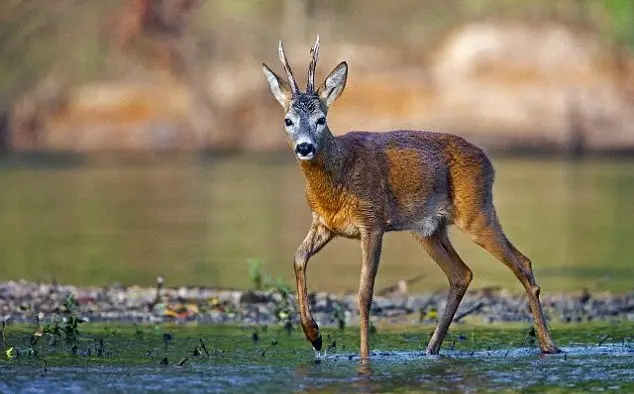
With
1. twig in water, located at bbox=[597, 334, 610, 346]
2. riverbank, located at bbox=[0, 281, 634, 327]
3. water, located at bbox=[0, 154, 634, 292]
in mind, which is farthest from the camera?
water, located at bbox=[0, 154, 634, 292]

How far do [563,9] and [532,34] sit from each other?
2798 mm

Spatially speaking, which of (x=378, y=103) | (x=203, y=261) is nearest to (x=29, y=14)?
(x=378, y=103)

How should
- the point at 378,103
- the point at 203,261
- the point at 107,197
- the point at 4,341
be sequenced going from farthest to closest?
the point at 378,103 < the point at 107,197 < the point at 203,261 < the point at 4,341

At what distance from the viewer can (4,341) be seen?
12891mm

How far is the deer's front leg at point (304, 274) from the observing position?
12328 millimetres

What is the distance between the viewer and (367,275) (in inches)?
492

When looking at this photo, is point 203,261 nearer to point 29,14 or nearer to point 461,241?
point 461,241

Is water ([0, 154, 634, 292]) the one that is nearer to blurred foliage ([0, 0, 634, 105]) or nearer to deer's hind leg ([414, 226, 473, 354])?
deer's hind leg ([414, 226, 473, 354])

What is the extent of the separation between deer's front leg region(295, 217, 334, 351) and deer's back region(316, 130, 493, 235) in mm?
229

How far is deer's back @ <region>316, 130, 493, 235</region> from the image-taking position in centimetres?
1268

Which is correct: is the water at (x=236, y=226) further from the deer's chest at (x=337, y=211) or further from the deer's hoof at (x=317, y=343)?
the deer's hoof at (x=317, y=343)

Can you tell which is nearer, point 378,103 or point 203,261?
point 203,261

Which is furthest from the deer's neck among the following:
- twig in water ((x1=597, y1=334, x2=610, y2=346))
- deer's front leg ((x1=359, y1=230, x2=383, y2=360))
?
twig in water ((x1=597, y1=334, x2=610, y2=346))

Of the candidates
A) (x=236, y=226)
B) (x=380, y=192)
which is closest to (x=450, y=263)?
(x=380, y=192)
